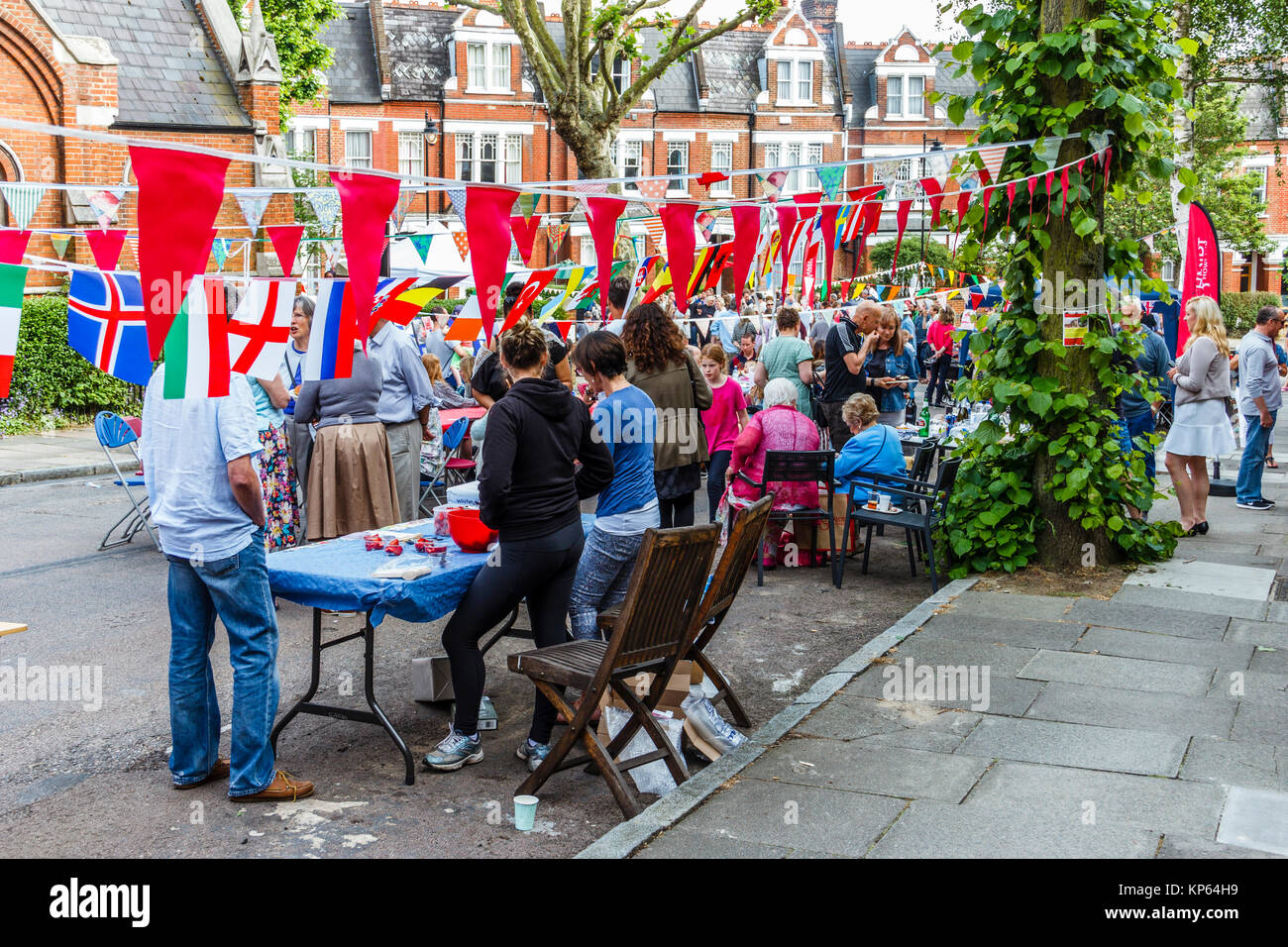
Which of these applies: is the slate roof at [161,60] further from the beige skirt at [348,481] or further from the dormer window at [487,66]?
the dormer window at [487,66]

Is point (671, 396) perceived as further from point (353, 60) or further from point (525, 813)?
point (353, 60)

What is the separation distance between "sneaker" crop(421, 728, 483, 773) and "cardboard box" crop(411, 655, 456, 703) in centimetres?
76

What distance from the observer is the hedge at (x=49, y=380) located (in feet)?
55.0

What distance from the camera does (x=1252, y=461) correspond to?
37.6ft

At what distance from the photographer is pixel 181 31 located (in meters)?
23.0

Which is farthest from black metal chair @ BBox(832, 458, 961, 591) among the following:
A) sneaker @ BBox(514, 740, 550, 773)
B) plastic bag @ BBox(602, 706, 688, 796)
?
sneaker @ BBox(514, 740, 550, 773)

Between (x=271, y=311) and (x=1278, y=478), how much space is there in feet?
38.9

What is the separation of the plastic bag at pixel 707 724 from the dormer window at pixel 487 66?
4213 cm

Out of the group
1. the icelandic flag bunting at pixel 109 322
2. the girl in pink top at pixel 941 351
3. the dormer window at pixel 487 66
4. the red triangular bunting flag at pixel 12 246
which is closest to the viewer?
the red triangular bunting flag at pixel 12 246

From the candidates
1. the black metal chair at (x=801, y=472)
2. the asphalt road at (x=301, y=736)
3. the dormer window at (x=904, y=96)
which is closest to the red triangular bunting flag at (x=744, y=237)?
the black metal chair at (x=801, y=472)

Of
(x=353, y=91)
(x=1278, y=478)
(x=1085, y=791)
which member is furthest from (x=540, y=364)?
(x=353, y=91)

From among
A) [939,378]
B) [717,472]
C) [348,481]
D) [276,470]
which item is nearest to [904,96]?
[939,378]

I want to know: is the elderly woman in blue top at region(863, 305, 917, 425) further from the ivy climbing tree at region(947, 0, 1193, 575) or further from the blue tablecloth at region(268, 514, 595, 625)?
the blue tablecloth at region(268, 514, 595, 625)
